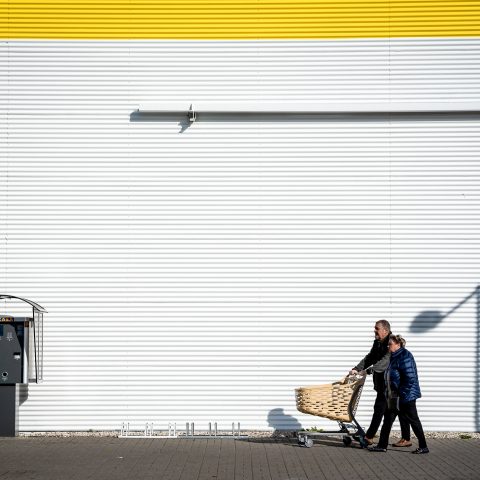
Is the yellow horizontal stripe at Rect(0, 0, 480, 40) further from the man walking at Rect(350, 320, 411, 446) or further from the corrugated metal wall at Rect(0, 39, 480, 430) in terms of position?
the man walking at Rect(350, 320, 411, 446)

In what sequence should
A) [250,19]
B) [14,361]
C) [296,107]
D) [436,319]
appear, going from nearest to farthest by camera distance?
1. [14,361]
2. [436,319]
3. [296,107]
4. [250,19]

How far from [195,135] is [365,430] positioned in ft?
17.8

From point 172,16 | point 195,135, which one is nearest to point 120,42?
point 172,16

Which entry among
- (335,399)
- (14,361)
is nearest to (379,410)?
(335,399)

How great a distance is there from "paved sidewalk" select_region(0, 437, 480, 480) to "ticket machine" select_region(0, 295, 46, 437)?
37cm

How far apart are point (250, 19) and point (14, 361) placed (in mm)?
6634

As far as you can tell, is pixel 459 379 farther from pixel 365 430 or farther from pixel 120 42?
pixel 120 42

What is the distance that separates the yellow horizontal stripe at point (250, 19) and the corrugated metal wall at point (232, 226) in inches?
7.7

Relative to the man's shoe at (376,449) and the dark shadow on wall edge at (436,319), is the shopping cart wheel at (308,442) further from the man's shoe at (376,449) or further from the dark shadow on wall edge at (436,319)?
the dark shadow on wall edge at (436,319)

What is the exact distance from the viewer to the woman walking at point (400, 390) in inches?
476

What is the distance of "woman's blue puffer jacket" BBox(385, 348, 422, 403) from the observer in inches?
477

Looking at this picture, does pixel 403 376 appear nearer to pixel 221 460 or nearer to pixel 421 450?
pixel 421 450

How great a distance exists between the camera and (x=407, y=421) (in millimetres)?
12266

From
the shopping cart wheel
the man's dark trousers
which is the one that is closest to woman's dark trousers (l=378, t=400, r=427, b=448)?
the man's dark trousers
